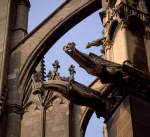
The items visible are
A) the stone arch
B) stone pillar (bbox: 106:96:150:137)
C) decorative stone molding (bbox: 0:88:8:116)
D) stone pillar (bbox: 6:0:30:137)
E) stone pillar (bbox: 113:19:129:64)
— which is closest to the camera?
stone pillar (bbox: 106:96:150:137)

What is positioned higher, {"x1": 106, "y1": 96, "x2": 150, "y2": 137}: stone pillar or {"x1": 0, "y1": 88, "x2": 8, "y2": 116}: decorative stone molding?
{"x1": 0, "y1": 88, "x2": 8, "y2": 116}: decorative stone molding

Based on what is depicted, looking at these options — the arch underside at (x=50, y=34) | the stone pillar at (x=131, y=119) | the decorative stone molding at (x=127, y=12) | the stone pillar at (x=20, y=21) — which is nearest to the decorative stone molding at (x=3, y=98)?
the arch underside at (x=50, y=34)

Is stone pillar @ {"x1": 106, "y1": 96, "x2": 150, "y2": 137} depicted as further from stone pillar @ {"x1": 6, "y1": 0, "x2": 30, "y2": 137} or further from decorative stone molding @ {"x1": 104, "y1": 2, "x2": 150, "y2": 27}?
stone pillar @ {"x1": 6, "y1": 0, "x2": 30, "y2": 137}

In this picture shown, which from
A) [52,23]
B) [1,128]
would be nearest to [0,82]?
[1,128]

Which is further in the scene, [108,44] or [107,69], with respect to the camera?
[108,44]

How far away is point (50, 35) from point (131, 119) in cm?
550

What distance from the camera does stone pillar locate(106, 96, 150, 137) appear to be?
18.9 ft

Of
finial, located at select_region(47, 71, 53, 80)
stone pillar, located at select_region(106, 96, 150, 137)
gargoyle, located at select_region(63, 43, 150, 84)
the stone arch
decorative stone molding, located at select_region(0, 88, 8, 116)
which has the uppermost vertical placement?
the stone arch

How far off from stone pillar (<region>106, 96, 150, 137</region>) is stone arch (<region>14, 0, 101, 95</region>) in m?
4.79

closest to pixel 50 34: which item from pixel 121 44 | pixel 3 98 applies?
pixel 3 98

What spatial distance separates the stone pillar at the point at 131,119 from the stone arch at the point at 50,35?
479cm

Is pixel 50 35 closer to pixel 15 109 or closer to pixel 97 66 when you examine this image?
pixel 15 109

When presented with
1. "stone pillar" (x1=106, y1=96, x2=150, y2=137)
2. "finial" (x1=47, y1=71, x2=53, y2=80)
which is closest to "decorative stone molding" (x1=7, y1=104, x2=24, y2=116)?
"finial" (x1=47, y1=71, x2=53, y2=80)

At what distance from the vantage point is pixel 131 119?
585 cm
